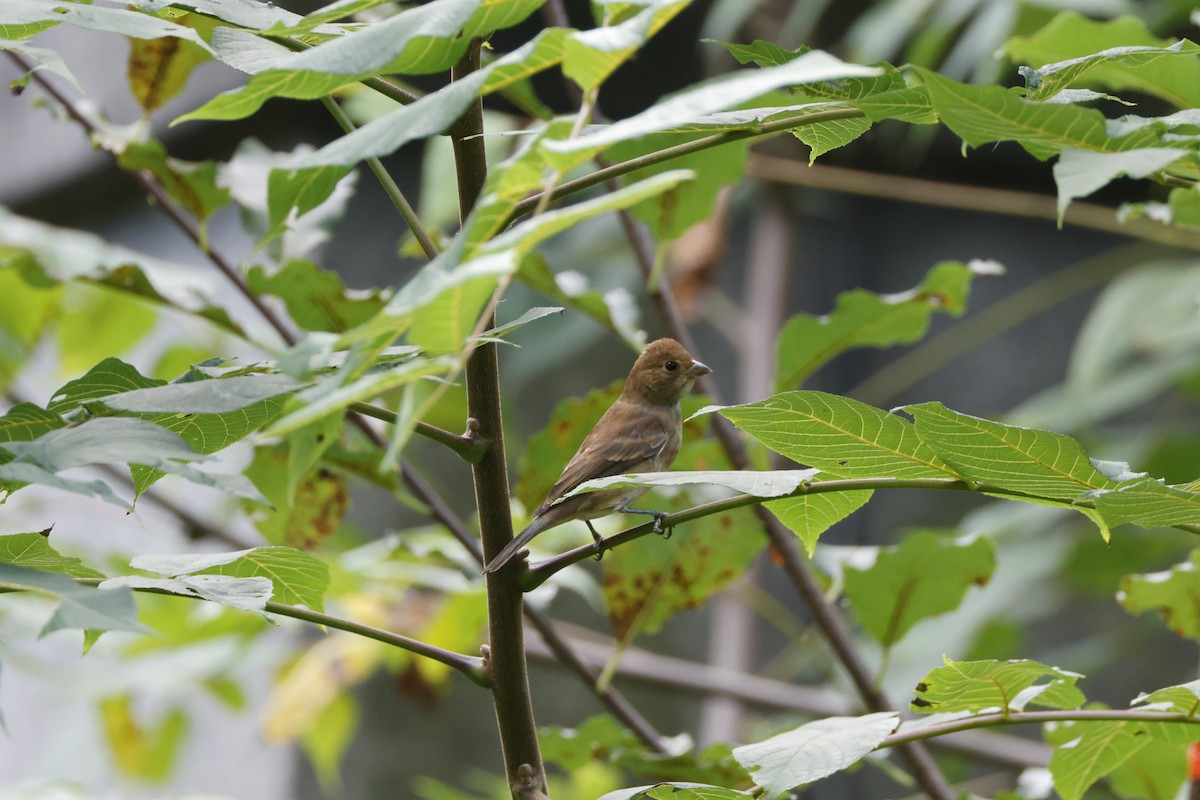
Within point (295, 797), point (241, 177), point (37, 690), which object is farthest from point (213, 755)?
point (241, 177)

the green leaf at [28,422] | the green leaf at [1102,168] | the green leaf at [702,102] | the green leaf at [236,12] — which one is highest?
the green leaf at [236,12]

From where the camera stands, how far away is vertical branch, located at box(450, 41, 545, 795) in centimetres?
78

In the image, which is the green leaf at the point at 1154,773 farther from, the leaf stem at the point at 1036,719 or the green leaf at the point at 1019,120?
the green leaf at the point at 1019,120

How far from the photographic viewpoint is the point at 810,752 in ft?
2.62

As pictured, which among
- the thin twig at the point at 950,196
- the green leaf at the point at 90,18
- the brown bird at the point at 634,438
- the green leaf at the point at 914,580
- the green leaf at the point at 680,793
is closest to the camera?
the green leaf at the point at 90,18

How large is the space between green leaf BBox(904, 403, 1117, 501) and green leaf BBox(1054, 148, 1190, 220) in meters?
0.16

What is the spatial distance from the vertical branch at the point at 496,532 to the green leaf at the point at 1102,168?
0.35 m

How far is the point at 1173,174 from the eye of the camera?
846 mm

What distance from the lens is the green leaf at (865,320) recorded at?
1485 mm

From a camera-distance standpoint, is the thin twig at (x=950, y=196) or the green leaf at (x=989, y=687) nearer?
the green leaf at (x=989, y=687)

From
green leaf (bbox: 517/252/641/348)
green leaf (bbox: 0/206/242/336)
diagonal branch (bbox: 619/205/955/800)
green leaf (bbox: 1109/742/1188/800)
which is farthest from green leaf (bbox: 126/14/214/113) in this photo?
green leaf (bbox: 1109/742/1188/800)

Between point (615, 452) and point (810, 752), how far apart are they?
98 centimetres

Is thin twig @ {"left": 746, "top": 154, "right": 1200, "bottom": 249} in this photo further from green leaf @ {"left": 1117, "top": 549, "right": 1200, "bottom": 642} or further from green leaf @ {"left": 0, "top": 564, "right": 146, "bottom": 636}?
green leaf @ {"left": 0, "top": 564, "right": 146, "bottom": 636}

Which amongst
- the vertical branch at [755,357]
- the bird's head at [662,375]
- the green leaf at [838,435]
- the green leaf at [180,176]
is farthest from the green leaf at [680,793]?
the vertical branch at [755,357]
